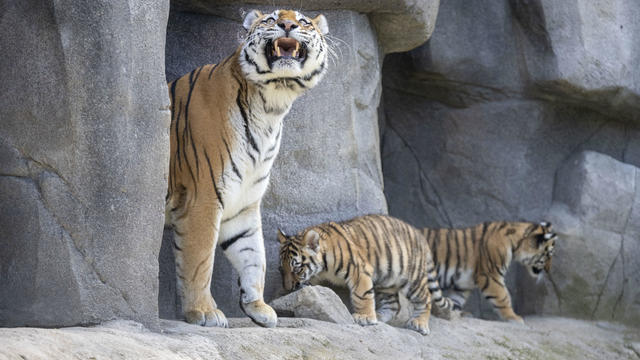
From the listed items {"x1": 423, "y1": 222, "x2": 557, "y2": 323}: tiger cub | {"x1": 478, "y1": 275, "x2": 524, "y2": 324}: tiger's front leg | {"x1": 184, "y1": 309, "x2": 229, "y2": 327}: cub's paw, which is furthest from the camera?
{"x1": 423, "y1": 222, "x2": 557, "y2": 323}: tiger cub

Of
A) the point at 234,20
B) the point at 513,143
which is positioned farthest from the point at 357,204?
the point at 513,143

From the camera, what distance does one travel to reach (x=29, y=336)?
3840 mm

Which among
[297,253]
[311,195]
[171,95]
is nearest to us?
[171,95]

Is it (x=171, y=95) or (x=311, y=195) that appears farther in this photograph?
(x=311, y=195)

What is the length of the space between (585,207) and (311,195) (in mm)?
2778

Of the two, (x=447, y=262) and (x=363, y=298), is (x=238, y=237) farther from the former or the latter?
(x=447, y=262)

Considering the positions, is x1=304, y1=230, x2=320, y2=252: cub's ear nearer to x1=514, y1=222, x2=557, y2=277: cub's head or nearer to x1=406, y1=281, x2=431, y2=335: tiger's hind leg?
x1=406, y1=281, x2=431, y2=335: tiger's hind leg

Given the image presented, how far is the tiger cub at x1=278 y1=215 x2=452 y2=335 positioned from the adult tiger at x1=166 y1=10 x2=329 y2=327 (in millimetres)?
757

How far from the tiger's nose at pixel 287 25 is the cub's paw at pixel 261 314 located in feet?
4.84

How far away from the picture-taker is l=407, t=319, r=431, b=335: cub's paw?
22.6 ft

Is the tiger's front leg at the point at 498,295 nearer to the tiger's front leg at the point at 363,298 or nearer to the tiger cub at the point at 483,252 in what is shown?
the tiger cub at the point at 483,252

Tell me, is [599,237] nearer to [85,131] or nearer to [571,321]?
[571,321]

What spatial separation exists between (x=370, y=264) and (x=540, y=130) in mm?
2632

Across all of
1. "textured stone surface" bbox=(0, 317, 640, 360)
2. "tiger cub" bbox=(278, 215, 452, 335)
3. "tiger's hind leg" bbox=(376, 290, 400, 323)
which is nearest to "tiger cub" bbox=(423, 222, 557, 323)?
"textured stone surface" bbox=(0, 317, 640, 360)
